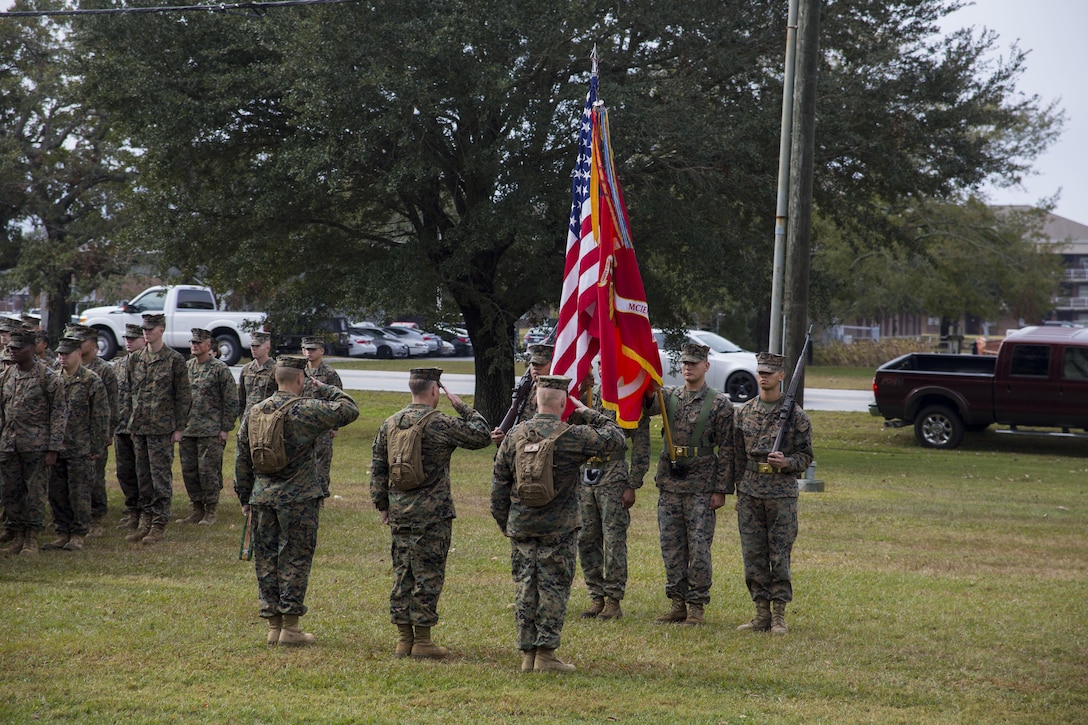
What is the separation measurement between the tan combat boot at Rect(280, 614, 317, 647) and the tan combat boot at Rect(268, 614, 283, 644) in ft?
0.09

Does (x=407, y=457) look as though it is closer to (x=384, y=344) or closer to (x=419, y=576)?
(x=419, y=576)

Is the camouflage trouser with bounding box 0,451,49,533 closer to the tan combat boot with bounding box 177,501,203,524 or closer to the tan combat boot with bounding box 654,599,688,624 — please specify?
the tan combat boot with bounding box 177,501,203,524

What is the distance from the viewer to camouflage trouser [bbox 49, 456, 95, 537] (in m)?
10.9

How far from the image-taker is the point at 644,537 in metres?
12.0

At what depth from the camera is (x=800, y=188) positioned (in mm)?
14758

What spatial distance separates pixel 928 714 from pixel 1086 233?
9853 cm

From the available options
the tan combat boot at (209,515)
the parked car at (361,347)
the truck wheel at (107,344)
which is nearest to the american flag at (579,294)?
the tan combat boot at (209,515)

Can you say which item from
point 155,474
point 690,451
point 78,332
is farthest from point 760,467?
point 78,332

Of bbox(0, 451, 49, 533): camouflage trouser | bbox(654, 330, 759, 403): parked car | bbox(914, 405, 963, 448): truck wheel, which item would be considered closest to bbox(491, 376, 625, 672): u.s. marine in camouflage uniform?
bbox(0, 451, 49, 533): camouflage trouser

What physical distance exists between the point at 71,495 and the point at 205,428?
1704 millimetres

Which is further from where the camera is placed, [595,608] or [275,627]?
[595,608]

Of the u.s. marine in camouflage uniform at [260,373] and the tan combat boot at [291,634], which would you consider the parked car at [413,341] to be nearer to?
the u.s. marine in camouflage uniform at [260,373]

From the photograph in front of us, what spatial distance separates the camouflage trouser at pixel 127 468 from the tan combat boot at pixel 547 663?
651cm

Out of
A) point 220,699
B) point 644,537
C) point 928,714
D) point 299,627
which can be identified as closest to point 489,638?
point 299,627
